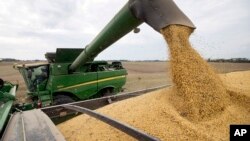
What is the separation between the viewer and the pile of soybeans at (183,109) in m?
2.60

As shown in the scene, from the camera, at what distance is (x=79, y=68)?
9.04m

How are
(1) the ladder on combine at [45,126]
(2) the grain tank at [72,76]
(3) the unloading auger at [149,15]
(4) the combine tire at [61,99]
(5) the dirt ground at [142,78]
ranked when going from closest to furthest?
1. (1) the ladder on combine at [45,126]
2. (3) the unloading auger at [149,15]
3. (2) the grain tank at [72,76]
4. (4) the combine tire at [61,99]
5. (5) the dirt ground at [142,78]

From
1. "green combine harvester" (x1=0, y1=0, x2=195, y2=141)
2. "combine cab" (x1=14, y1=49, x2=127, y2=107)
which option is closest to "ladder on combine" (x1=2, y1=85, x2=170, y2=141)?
"green combine harvester" (x1=0, y1=0, x2=195, y2=141)

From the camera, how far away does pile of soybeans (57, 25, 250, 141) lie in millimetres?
2596

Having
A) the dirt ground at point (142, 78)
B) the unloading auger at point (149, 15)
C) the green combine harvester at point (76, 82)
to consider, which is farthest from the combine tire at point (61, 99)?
the unloading auger at point (149, 15)

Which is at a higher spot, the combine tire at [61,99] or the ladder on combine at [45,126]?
the ladder on combine at [45,126]

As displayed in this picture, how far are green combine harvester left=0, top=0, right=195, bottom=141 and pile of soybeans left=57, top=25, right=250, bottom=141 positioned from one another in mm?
203

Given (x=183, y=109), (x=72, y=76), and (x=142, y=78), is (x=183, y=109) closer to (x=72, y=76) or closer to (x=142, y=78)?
(x=72, y=76)

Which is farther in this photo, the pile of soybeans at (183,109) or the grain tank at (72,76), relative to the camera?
the grain tank at (72,76)

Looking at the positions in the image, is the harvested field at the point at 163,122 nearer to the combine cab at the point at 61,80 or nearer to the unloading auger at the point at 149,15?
the unloading auger at the point at 149,15

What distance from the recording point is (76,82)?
915 cm

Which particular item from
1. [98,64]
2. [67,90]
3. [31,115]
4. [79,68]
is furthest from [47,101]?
[31,115]

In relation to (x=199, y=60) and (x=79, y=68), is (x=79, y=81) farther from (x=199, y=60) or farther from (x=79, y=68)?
(x=199, y=60)

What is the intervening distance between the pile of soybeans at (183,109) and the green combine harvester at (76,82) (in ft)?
0.67
